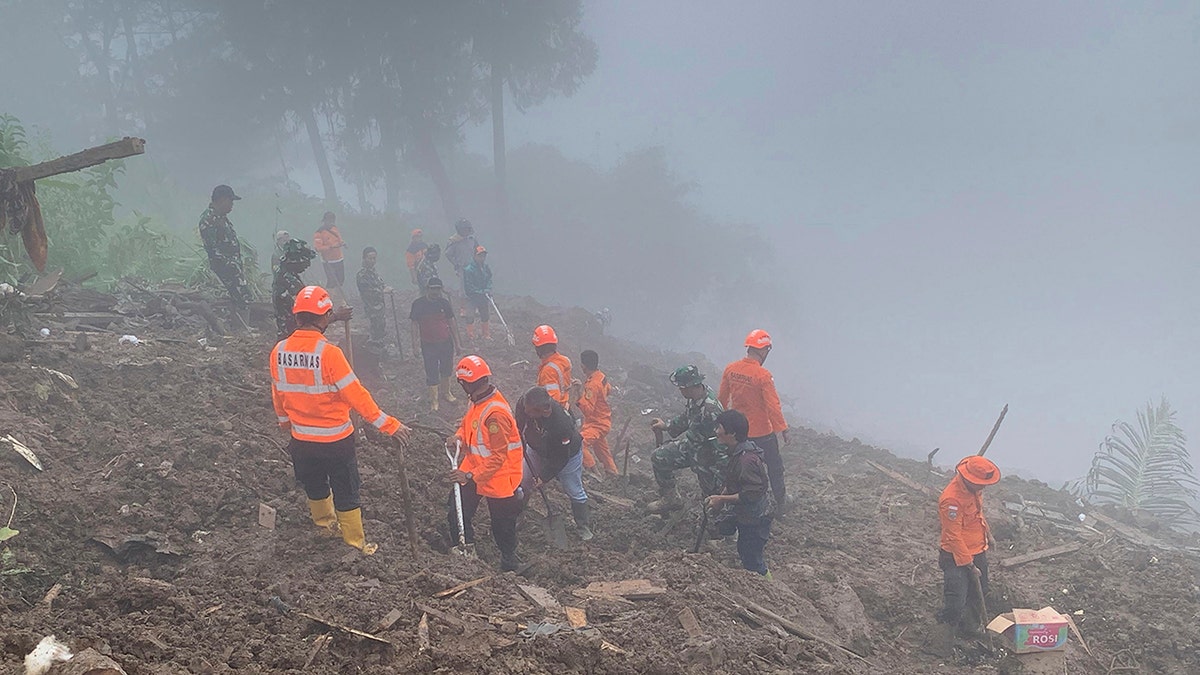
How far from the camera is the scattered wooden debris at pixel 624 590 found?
16.3ft

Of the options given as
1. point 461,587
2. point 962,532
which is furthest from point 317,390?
point 962,532

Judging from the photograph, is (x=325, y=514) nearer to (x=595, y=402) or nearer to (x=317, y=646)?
(x=317, y=646)

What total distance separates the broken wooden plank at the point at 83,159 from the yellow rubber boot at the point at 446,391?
20.4ft

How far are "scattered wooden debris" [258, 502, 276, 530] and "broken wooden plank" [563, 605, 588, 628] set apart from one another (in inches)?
101

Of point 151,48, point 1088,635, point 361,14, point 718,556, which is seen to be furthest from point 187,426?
point 151,48

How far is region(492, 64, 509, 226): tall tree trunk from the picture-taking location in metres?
30.6

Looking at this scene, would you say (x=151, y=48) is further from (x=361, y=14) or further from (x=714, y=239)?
(x=714, y=239)

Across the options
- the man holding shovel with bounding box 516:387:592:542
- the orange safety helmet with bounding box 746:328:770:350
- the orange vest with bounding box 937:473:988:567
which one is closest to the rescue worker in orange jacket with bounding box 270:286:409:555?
the man holding shovel with bounding box 516:387:592:542

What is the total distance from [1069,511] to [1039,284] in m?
107

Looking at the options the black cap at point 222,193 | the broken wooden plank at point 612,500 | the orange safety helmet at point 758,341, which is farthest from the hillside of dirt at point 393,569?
the orange safety helmet at point 758,341

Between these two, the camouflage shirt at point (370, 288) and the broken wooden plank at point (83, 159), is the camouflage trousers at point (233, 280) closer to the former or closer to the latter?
the camouflage shirt at point (370, 288)

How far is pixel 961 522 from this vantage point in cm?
613

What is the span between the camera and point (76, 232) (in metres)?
11.3

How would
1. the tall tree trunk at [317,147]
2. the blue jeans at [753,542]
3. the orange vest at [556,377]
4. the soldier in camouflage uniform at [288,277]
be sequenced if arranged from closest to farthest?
the blue jeans at [753,542] < the soldier in camouflage uniform at [288,277] < the orange vest at [556,377] < the tall tree trunk at [317,147]
